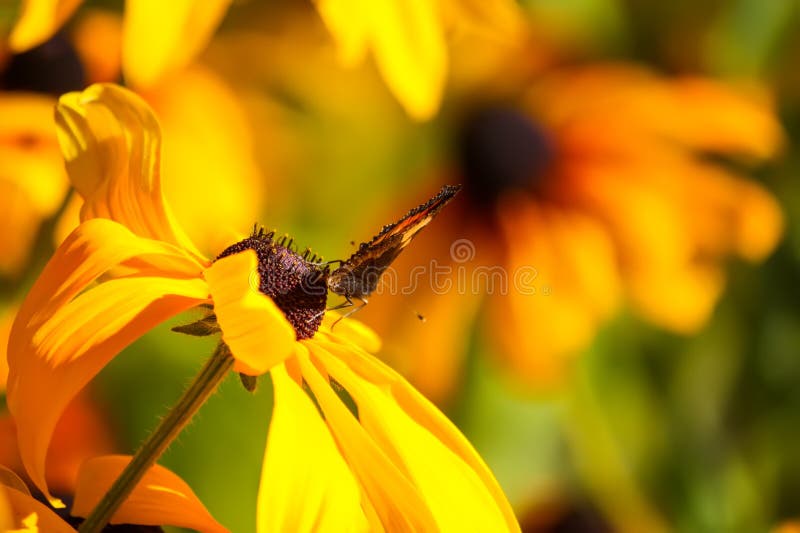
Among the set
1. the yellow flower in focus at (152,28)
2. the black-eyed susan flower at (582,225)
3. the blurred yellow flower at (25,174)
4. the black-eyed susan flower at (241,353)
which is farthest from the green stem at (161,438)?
the black-eyed susan flower at (582,225)

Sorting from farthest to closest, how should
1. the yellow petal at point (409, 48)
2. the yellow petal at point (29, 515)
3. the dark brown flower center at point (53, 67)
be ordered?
the dark brown flower center at point (53, 67) < the yellow petal at point (409, 48) < the yellow petal at point (29, 515)

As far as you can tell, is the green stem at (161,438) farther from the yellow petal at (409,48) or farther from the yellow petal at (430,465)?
the yellow petal at (409,48)

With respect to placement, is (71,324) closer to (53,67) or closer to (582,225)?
(53,67)

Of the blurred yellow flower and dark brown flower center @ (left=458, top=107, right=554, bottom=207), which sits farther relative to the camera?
dark brown flower center @ (left=458, top=107, right=554, bottom=207)

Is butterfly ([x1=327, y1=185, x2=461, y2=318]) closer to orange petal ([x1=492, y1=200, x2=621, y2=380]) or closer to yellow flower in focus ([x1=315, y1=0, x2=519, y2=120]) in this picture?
yellow flower in focus ([x1=315, y1=0, x2=519, y2=120])

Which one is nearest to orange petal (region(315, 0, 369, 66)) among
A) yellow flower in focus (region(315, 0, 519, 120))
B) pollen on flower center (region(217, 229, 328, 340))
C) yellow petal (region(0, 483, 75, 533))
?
yellow flower in focus (region(315, 0, 519, 120))

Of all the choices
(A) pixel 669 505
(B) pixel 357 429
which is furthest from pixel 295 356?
(A) pixel 669 505

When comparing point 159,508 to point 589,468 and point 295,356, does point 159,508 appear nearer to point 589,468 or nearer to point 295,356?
point 295,356
